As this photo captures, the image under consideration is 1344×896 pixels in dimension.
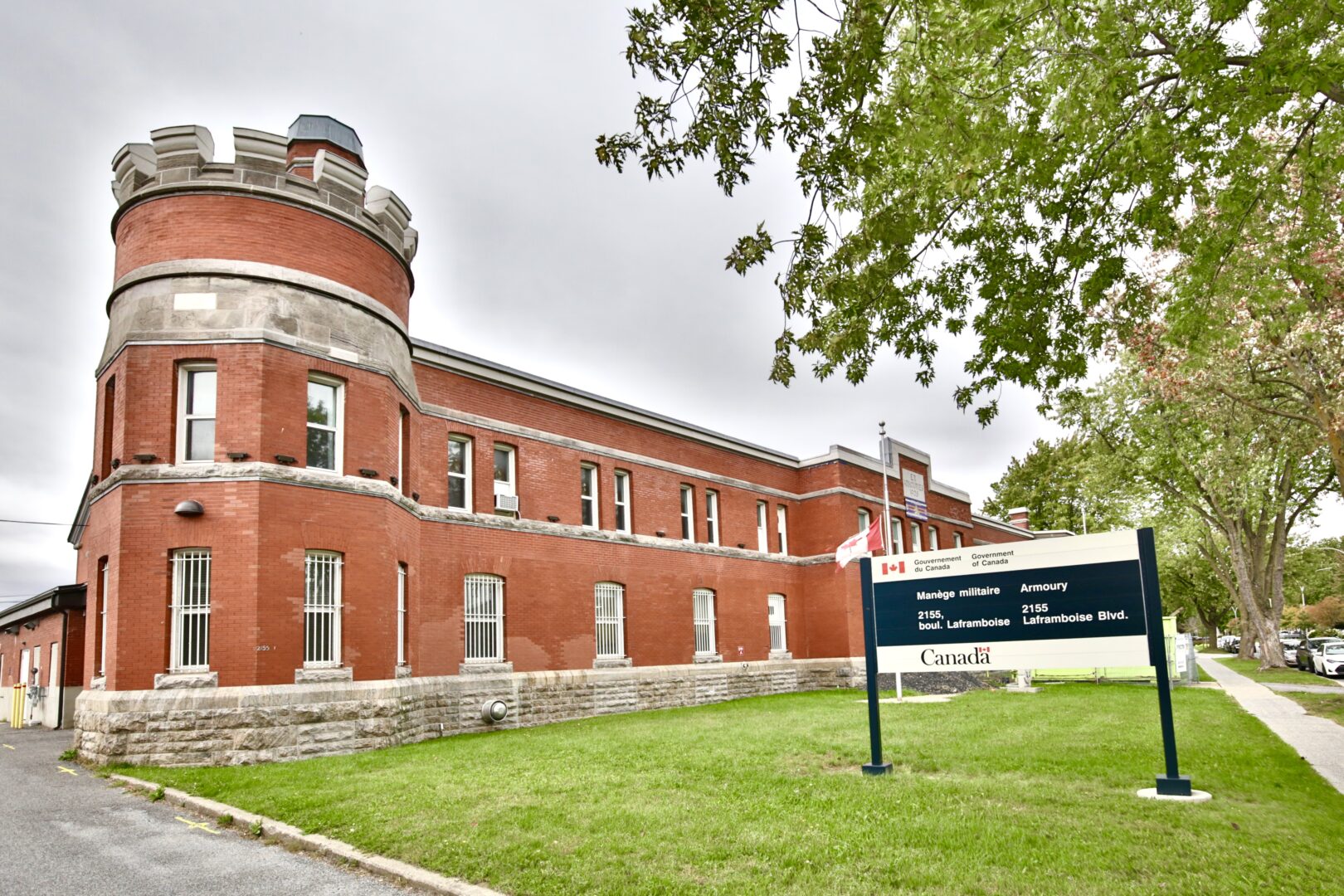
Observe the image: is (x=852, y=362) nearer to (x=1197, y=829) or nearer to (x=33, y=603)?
(x=1197, y=829)

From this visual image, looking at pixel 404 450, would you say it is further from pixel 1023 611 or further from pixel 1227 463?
pixel 1227 463

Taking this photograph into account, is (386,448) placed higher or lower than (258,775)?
higher

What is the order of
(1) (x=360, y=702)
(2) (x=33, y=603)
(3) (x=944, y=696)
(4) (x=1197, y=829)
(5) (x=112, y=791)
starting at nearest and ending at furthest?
1. (4) (x=1197, y=829)
2. (5) (x=112, y=791)
3. (1) (x=360, y=702)
4. (3) (x=944, y=696)
5. (2) (x=33, y=603)

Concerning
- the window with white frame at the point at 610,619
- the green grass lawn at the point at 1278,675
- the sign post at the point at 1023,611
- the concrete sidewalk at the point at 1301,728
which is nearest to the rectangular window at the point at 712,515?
the window with white frame at the point at 610,619

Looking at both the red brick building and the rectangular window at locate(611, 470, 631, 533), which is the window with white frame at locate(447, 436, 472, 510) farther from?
the rectangular window at locate(611, 470, 631, 533)

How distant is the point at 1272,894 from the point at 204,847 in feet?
28.5

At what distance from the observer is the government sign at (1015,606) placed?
32.2 feet

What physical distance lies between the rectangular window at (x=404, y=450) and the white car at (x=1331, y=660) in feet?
112

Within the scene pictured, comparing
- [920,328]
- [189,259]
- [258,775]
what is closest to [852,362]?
[920,328]

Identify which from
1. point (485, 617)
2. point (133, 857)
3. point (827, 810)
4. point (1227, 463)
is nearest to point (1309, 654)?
point (1227, 463)

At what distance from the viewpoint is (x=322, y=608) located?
15.2m

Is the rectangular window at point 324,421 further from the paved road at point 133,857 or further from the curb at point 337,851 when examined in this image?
the curb at point 337,851

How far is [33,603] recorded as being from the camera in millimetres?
26844

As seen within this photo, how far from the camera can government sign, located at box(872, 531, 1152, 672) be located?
32.2 ft
